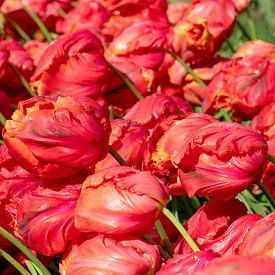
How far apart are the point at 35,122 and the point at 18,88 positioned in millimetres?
641

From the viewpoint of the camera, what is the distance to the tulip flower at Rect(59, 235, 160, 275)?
0.80 meters

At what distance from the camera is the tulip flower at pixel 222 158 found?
0.87 m

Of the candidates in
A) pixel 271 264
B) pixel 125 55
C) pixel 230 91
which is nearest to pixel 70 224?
pixel 271 264

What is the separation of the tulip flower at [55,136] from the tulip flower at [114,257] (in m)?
0.10

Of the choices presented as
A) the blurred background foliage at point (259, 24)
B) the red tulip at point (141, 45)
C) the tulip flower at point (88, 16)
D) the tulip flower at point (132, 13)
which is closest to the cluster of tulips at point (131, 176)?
the red tulip at point (141, 45)

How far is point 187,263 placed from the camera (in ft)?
2.49

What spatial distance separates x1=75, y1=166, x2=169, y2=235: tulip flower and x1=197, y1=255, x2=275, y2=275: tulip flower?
0.95ft

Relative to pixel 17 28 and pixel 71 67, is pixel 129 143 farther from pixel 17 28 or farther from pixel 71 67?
pixel 17 28

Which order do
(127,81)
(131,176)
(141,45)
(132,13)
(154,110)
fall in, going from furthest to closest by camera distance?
(132,13), (141,45), (127,81), (154,110), (131,176)

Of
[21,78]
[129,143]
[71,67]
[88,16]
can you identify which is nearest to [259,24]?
[88,16]

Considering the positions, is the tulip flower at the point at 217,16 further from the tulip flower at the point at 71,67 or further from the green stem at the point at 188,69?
the tulip flower at the point at 71,67

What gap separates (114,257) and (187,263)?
8cm

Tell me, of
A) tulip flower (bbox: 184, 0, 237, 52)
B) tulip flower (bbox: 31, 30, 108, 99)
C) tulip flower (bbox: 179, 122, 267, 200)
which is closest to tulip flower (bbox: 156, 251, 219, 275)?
tulip flower (bbox: 179, 122, 267, 200)

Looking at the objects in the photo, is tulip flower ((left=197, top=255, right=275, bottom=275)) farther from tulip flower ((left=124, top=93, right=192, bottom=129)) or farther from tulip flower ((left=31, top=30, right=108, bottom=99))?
tulip flower ((left=31, top=30, right=108, bottom=99))
